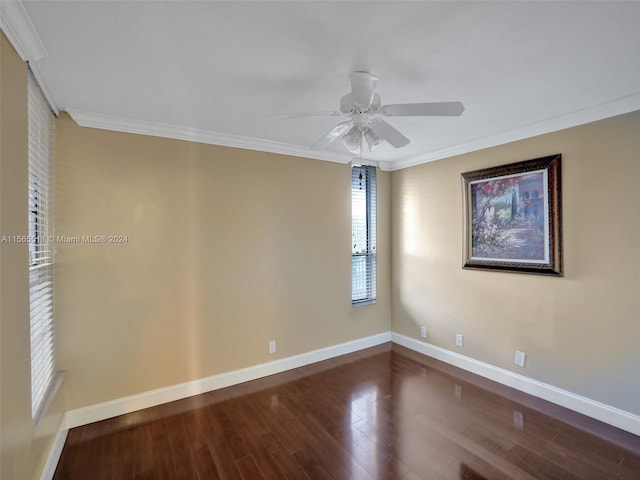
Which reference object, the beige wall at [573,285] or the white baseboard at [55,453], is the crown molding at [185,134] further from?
the white baseboard at [55,453]

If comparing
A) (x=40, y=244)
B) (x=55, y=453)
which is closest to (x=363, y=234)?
(x=40, y=244)

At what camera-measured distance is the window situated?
383 cm

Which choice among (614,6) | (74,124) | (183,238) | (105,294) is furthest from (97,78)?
(614,6)

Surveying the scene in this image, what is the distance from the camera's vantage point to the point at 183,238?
8.90ft

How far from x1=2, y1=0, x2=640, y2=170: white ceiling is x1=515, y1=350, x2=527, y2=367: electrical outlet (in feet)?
6.67

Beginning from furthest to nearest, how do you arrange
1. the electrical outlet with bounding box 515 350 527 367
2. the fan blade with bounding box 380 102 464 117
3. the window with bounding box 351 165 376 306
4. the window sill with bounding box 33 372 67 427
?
1. the window with bounding box 351 165 376 306
2. the electrical outlet with bounding box 515 350 527 367
3. the window sill with bounding box 33 372 67 427
4. the fan blade with bounding box 380 102 464 117

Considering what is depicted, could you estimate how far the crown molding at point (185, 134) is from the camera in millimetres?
2342

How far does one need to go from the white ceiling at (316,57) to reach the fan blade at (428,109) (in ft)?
0.88

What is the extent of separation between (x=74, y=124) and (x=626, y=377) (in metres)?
4.55

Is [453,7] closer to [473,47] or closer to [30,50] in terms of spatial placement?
[473,47]

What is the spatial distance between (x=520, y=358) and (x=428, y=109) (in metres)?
2.52

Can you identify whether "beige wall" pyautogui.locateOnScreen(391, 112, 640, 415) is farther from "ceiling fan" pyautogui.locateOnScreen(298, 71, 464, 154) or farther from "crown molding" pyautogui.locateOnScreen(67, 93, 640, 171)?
"ceiling fan" pyautogui.locateOnScreen(298, 71, 464, 154)

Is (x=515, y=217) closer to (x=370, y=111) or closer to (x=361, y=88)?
(x=370, y=111)

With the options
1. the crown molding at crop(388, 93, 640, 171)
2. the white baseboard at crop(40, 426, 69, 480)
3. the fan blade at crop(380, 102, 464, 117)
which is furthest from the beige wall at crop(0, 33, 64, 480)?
the crown molding at crop(388, 93, 640, 171)
